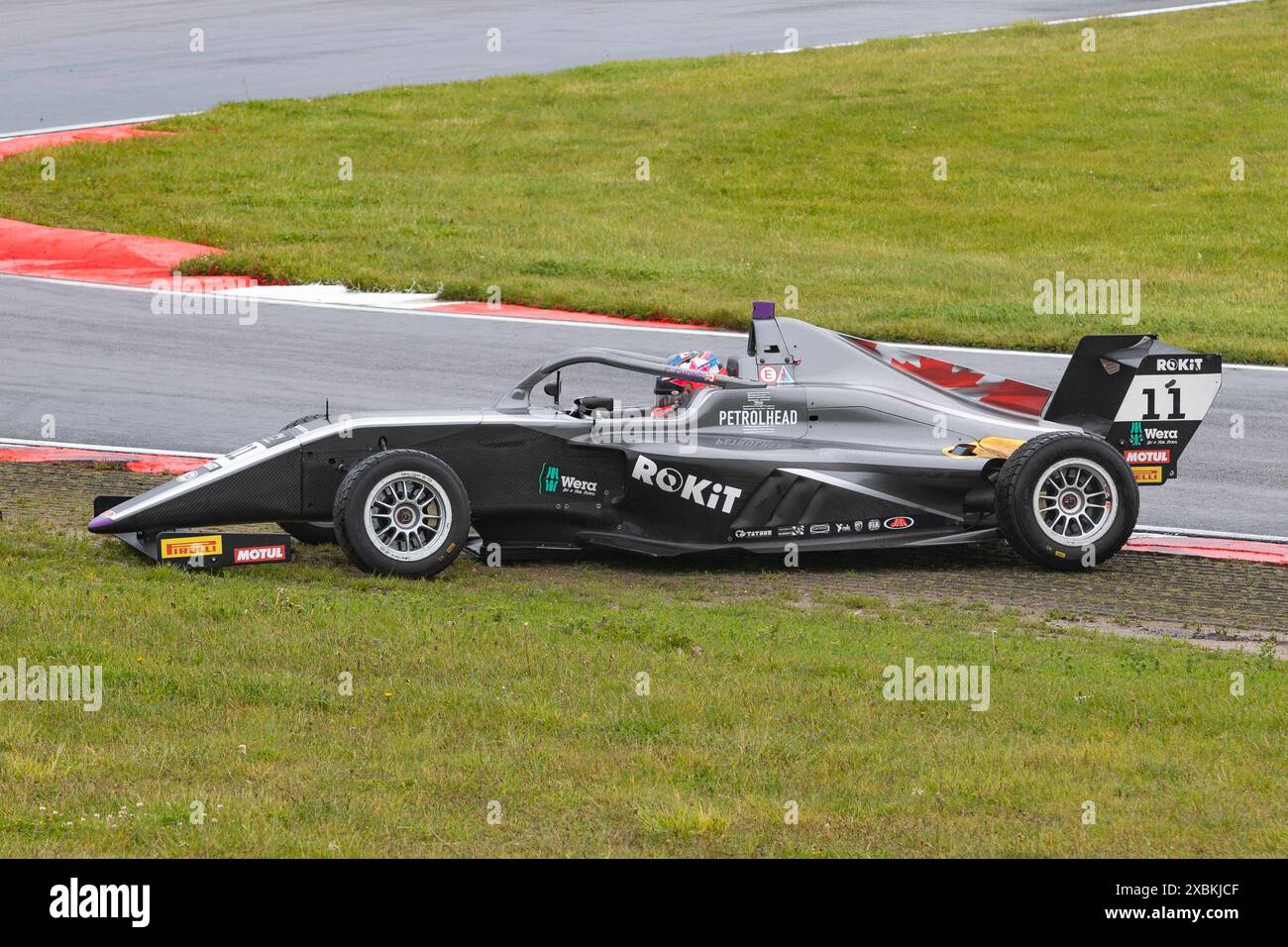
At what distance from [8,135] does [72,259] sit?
7.52m

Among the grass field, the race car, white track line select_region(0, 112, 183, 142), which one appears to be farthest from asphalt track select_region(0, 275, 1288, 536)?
white track line select_region(0, 112, 183, 142)

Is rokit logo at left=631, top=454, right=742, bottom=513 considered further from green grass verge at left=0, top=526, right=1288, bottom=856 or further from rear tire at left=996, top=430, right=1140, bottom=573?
rear tire at left=996, top=430, right=1140, bottom=573

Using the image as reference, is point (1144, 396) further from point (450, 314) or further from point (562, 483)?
point (450, 314)

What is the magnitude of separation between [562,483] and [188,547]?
2.32 metres

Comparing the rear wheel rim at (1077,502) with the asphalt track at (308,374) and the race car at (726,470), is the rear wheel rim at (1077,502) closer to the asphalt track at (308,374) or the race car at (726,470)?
the race car at (726,470)

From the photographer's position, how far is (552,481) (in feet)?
34.4

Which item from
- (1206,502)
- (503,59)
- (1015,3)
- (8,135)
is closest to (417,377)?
(1206,502)

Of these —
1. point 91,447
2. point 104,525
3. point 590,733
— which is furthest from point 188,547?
point 91,447

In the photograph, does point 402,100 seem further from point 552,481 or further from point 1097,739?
point 1097,739

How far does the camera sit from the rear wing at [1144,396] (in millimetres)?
11219

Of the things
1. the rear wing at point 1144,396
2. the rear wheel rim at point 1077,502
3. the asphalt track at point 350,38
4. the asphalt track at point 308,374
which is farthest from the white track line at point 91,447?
the asphalt track at point 350,38

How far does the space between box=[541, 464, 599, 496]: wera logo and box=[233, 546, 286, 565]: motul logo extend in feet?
5.49
